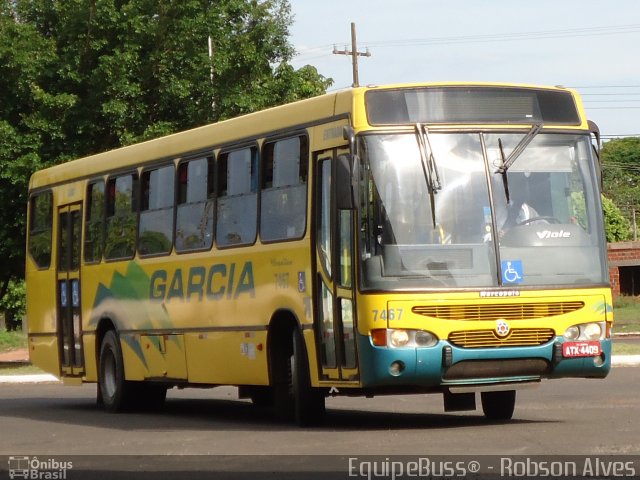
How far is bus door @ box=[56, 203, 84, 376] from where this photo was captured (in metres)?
20.8

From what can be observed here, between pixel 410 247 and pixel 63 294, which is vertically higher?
pixel 63 294

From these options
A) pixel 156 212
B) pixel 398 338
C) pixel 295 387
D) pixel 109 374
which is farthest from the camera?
pixel 109 374

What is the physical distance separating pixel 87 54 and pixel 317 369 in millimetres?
17799

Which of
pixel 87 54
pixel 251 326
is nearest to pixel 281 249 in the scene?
pixel 251 326

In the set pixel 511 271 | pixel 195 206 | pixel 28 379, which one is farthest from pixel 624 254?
pixel 511 271

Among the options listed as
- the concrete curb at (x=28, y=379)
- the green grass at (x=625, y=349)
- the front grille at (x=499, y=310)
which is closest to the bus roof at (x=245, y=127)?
the front grille at (x=499, y=310)

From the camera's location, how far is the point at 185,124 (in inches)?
1252

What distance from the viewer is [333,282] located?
14.2 metres

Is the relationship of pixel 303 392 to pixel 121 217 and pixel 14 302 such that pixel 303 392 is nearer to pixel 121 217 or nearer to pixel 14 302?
pixel 121 217

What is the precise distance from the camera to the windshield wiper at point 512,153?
46.2 feet

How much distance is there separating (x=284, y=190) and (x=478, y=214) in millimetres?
2257

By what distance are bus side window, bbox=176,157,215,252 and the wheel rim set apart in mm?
2735

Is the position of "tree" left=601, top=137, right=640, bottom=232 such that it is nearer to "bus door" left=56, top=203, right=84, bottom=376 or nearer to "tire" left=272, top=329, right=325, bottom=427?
"bus door" left=56, top=203, right=84, bottom=376

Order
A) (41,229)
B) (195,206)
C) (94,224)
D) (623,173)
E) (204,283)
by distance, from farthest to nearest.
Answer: (623,173) → (41,229) → (94,224) → (195,206) → (204,283)
